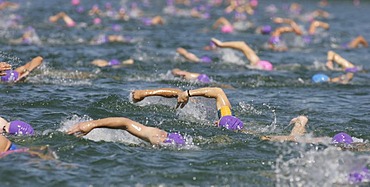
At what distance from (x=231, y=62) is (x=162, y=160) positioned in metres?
9.89

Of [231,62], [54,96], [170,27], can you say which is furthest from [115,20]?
[54,96]

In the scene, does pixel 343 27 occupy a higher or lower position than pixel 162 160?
higher

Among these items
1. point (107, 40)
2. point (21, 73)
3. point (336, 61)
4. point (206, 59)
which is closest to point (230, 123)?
point (21, 73)

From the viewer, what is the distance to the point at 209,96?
11430 mm

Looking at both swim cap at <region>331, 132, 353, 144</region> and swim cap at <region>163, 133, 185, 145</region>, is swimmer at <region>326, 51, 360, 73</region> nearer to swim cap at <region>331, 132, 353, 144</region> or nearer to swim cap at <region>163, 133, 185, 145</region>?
swim cap at <region>331, 132, 353, 144</region>

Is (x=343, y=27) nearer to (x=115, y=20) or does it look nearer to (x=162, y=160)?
(x=115, y=20)

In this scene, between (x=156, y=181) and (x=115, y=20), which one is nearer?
(x=156, y=181)

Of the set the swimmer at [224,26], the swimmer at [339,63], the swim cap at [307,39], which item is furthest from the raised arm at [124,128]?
the swimmer at [224,26]

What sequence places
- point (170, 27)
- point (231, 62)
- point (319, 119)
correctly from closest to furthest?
point (319, 119) < point (231, 62) < point (170, 27)

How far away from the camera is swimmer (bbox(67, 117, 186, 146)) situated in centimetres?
913

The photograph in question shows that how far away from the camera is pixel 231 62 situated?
18672 millimetres

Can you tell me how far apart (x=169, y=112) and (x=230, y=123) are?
1742mm

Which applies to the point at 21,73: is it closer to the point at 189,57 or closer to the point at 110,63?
the point at 110,63

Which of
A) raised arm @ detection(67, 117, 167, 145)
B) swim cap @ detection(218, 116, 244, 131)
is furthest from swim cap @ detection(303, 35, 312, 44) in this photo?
raised arm @ detection(67, 117, 167, 145)
